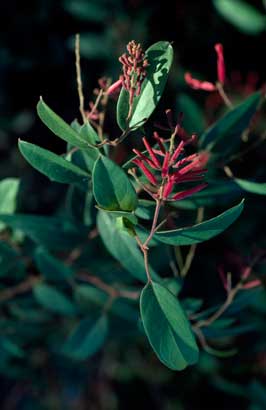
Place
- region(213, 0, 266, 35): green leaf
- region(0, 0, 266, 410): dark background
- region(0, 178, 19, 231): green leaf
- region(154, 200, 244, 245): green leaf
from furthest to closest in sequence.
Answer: region(0, 0, 266, 410): dark background
region(213, 0, 266, 35): green leaf
region(0, 178, 19, 231): green leaf
region(154, 200, 244, 245): green leaf

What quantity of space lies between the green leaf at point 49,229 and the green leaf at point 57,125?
25cm

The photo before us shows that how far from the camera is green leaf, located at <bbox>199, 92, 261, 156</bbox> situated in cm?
85

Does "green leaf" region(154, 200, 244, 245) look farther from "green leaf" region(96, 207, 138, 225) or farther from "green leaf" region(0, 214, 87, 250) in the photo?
"green leaf" region(0, 214, 87, 250)

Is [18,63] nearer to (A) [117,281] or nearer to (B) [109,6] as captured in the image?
(B) [109,6]

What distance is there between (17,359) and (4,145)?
0.73 m

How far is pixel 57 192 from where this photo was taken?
1603 millimetres

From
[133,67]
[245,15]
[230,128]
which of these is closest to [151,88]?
[133,67]

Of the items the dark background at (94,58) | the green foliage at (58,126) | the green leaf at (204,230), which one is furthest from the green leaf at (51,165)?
the dark background at (94,58)

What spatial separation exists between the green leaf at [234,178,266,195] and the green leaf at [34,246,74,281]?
1.11 ft

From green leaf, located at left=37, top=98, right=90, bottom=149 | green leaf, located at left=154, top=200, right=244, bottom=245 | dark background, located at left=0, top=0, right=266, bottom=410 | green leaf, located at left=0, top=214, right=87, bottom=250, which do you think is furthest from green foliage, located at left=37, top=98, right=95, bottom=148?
dark background, located at left=0, top=0, right=266, bottom=410

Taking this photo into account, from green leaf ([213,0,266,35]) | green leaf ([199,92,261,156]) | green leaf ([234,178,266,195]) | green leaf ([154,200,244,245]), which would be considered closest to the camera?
green leaf ([154,200,244,245])

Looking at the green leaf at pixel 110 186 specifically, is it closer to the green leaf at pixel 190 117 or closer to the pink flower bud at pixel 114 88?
the pink flower bud at pixel 114 88

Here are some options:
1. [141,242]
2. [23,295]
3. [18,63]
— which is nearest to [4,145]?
[18,63]

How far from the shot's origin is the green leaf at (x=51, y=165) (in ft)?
2.20
